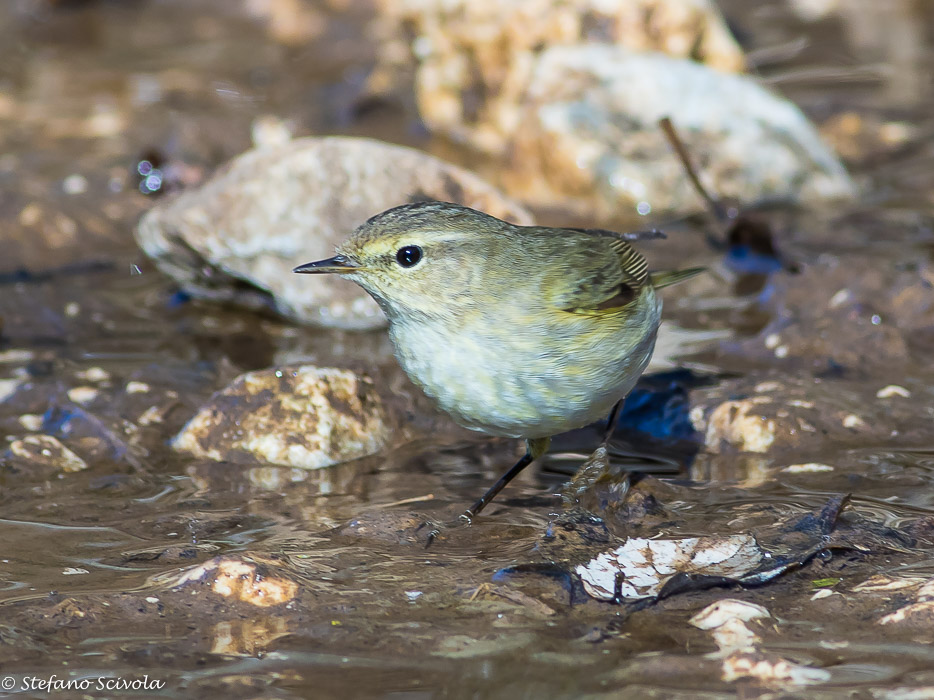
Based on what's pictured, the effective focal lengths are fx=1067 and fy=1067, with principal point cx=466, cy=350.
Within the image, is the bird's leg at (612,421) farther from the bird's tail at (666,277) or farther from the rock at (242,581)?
the rock at (242,581)

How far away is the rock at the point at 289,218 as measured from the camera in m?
5.96

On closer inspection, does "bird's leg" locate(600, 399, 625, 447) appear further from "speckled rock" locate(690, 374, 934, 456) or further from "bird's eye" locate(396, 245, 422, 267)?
"bird's eye" locate(396, 245, 422, 267)

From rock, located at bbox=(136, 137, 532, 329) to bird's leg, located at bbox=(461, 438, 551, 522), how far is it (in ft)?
6.64

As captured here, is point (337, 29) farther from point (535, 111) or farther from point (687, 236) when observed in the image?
point (687, 236)

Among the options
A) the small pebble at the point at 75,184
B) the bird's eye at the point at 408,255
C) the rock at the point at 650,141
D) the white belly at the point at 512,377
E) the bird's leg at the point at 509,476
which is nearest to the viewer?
the white belly at the point at 512,377

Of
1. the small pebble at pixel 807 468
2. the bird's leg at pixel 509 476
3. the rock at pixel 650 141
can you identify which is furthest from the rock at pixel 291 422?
the rock at pixel 650 141

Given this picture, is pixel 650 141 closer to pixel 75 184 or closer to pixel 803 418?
pixel 803 418

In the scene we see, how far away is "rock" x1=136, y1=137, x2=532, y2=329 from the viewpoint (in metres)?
5.96

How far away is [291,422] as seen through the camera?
184 inches

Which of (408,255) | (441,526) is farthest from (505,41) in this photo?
(441,526)

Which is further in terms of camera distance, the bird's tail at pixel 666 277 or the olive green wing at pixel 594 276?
the bird's tail at pixel 666 277

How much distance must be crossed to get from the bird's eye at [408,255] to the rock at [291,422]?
1092mm

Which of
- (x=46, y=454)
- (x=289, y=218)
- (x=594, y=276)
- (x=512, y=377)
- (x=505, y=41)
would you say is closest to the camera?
(x=512, y=377)

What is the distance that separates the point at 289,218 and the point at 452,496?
2378 millimetres
